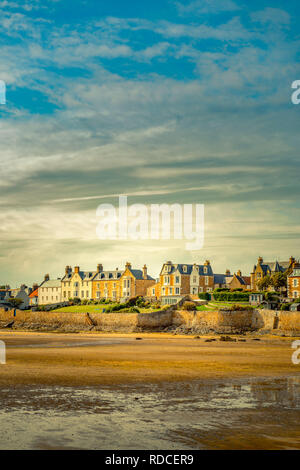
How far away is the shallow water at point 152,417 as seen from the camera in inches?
334

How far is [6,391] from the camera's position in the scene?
13461 millimetres

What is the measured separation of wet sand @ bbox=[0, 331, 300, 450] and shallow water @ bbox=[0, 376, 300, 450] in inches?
0.7

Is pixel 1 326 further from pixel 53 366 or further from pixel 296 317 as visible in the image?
pixel 53 366

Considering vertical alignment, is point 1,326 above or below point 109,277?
below

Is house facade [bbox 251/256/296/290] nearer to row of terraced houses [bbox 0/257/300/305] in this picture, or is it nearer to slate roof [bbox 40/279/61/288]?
row of terraced houses [bbox 0/257/300/305]

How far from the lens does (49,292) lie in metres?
99.4

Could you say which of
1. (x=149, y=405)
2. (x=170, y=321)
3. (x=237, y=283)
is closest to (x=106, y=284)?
(x=237, y=283)

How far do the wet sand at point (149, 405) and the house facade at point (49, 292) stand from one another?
77.8m

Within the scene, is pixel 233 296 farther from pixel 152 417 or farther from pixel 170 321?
pixel 152 417

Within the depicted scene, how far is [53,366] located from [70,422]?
10037 millimetres

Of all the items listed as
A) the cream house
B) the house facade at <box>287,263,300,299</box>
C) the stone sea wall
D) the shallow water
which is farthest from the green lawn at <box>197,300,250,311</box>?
the shallow water

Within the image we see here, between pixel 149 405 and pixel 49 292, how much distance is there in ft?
297
